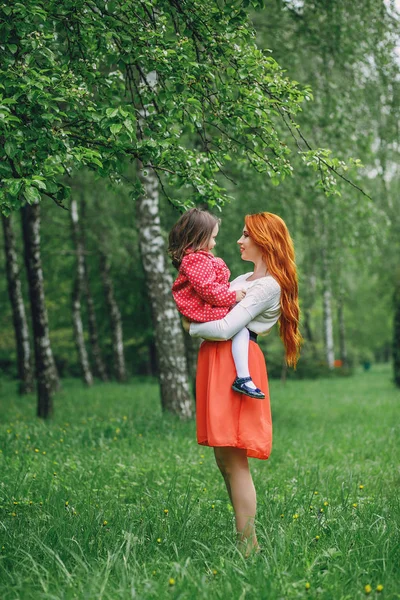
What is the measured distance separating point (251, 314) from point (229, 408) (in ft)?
1.88

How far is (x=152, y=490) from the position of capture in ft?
17.5

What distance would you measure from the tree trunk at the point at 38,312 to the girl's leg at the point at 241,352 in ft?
22.6

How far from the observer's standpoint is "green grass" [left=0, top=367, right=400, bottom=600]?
10.5 feet

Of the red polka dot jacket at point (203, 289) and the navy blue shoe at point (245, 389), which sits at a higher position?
the red polka dot jacket at point (203, 289)

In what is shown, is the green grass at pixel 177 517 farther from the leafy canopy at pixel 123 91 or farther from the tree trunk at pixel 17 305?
the tree trunk at pixel 17 305

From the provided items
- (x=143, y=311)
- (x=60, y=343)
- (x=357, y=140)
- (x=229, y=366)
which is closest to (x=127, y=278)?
(x=143, y=311)

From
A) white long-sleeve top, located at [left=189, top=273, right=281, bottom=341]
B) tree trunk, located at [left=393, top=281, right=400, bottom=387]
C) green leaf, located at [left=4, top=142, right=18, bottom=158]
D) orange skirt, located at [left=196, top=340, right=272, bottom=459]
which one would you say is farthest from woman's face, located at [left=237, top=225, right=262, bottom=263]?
tree trunk, located at [left=393, top=281, right=400, bottom=387]

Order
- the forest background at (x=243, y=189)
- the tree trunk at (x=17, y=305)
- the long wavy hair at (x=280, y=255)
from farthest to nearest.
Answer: the tree trunk at (x=17, y=305) < the forest background at (x=243, y=189) < the long wavy hair at (x=280, y=255)

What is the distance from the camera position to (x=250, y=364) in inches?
150

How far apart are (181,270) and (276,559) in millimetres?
1728

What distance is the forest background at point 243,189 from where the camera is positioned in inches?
173

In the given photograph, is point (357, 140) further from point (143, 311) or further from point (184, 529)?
point (143, 311)

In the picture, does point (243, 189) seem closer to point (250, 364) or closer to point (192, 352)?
point (192, 352)

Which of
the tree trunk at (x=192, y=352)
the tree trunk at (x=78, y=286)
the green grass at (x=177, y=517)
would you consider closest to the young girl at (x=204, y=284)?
the green grass at (x=177, y=517)
